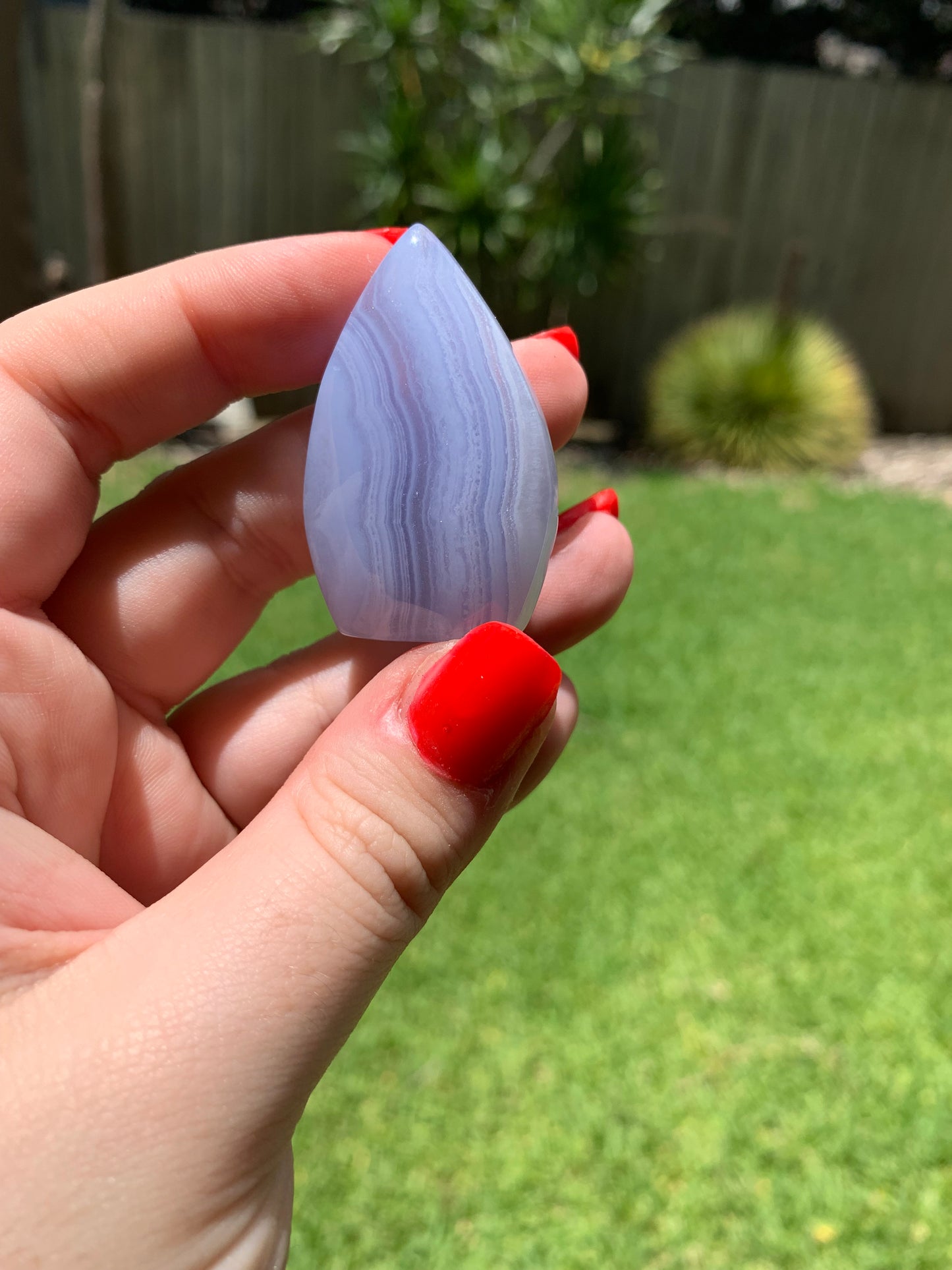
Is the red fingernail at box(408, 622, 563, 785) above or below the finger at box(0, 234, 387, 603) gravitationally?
below

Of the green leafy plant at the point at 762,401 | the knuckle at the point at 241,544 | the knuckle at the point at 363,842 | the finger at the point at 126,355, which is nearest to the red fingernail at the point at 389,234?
the finger at the point at 126,355

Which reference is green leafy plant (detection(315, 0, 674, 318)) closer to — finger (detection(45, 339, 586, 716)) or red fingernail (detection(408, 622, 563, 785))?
finger (detection(45, 339, 586, 716))

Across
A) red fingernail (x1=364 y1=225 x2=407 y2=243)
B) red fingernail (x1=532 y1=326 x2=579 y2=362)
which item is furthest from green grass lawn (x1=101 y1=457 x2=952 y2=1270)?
red fingernail (x1=364 y1=225 x2=407 y2=243)

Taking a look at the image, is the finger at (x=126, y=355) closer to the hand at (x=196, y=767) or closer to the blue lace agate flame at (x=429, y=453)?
the hand at (x=196, y=767)

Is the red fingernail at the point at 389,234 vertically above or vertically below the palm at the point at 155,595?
above

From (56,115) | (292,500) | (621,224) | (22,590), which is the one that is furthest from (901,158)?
(22,590)

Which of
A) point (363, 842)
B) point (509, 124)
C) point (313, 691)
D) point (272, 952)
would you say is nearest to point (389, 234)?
point (313, 691)

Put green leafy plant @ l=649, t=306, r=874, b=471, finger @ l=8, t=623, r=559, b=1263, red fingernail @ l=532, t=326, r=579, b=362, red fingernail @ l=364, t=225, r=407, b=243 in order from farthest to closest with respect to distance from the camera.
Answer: green leafy plant @ l=649, t=306, r=874, b=471 → red fingernail @ l=532, t=326, r=579, b=362 → red fingernail @ l=364, t=225, r=407, b=243 → finger @ l=8, t=623, r=559, b=1263
